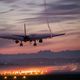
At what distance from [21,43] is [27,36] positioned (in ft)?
24.2

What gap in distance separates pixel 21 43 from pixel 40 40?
755 cm

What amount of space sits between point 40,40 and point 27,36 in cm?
749

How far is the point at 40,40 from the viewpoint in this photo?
151 metres

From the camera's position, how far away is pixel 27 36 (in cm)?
15638

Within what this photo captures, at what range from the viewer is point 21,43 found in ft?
492
